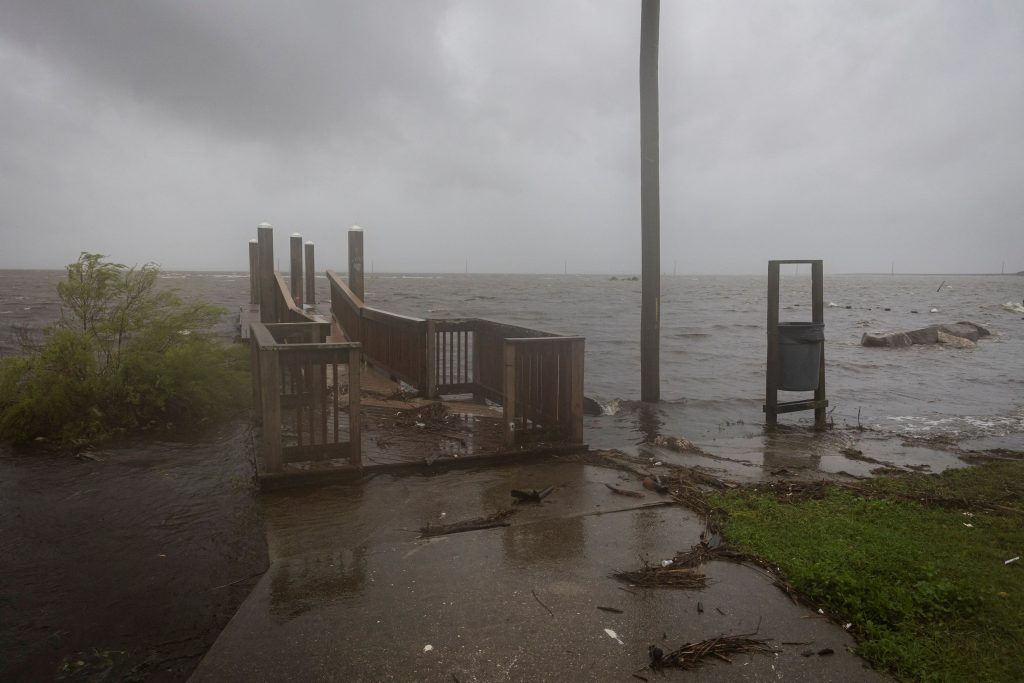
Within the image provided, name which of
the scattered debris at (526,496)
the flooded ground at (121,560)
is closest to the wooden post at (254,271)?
the flooded ground at (121,560)

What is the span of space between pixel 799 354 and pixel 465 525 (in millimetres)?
6395

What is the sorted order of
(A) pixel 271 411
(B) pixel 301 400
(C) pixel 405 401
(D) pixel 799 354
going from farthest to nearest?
(D) pixel 799 354 → (C) pixel 405 401 → (B) pixel 301 400 → (A) pixel 271 411

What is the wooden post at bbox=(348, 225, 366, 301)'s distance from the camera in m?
13.9

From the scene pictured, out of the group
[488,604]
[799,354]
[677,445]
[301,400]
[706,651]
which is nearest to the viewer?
[706,651]

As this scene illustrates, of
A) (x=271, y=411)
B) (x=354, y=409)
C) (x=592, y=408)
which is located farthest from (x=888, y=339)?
(x=271, y=411)

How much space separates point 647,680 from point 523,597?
88cm

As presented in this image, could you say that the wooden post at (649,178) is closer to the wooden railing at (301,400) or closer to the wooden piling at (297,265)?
the wooden railing at (301,400)

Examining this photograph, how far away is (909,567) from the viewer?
12.7ft

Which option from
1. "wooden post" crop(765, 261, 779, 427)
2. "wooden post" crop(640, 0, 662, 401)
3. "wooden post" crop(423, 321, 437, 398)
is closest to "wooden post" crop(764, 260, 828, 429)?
"wooden post" crop(765, 261, 779, 427)

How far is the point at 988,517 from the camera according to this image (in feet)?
16.3

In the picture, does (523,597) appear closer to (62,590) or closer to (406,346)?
(62,590)

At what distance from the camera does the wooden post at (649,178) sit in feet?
31.7

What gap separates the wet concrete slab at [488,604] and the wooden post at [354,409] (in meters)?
0.68

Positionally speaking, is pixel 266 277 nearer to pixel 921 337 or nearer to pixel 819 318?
pixel 819 318
